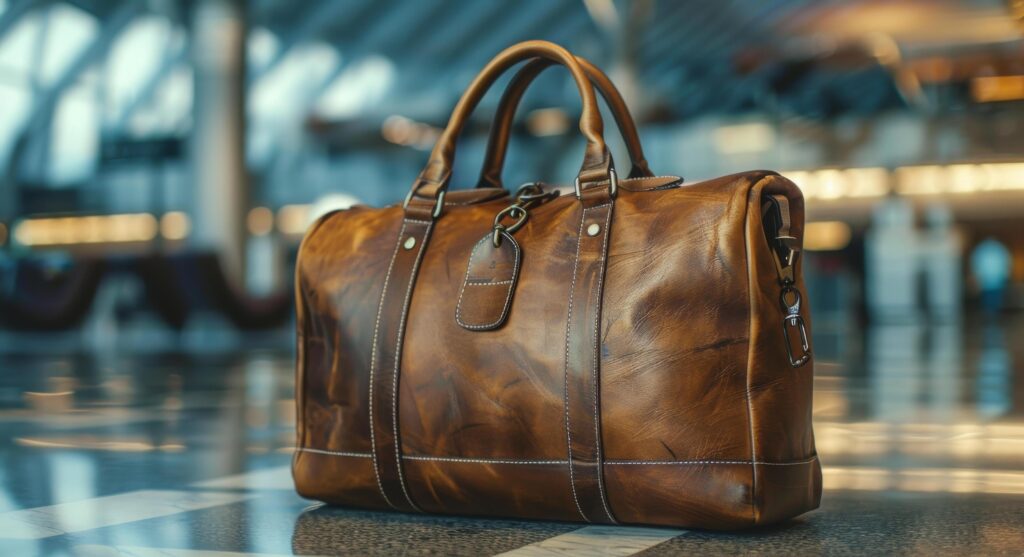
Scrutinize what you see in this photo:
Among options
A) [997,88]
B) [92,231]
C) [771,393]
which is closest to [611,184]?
[771,393]

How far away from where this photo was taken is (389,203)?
1123 cm

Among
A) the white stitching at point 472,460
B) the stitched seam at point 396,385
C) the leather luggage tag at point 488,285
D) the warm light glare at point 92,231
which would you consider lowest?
the white stitching at point 472,460

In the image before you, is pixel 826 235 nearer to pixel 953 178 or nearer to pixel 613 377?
pixel 953 178

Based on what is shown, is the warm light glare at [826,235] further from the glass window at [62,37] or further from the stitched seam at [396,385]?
the stitched seam at [396,385]

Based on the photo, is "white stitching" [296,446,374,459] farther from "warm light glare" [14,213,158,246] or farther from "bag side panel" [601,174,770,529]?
"warm light glare" [14,213,158,246]

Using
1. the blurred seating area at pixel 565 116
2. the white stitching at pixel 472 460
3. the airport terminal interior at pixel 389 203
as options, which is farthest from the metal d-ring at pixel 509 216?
the blurred seating area at pixel 565 116

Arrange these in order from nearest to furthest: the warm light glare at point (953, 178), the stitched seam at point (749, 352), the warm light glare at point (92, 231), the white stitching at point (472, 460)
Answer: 1. the stitched seam at point (749, 352)
2. the white stitching at point (472, 460)
3. the warm light glare at point (953, 178)
4. the warm light glare at point (92, 231)

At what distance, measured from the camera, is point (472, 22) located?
34.5m

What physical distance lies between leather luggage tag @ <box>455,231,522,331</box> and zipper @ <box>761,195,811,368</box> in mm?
421

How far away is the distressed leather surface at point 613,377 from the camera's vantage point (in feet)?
5.67

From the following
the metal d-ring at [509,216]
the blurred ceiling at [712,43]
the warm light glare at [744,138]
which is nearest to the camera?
the metal d-ring at [509,216]

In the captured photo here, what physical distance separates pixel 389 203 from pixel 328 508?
Answer: 9179 mm

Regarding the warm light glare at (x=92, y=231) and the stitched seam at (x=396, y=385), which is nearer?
the stitched seam at (x=396, y=385)

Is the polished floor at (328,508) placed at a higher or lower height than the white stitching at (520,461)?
lower
